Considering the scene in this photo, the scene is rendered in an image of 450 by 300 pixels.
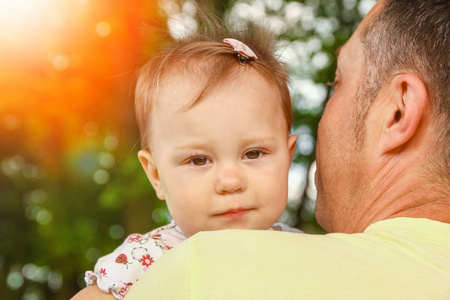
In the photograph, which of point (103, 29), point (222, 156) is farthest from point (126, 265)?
point (103, 29)

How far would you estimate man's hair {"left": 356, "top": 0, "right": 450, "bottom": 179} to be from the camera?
7.14 ft

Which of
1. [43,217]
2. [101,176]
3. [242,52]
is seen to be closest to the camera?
[242,52]

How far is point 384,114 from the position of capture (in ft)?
7.70

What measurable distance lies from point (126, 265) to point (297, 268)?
100 cm

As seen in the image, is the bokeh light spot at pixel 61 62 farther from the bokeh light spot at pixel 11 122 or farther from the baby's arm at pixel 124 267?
the baby's arm at pixel 124 267

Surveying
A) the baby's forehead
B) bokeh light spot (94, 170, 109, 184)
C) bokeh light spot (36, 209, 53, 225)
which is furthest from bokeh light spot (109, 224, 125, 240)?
the baby's forehead

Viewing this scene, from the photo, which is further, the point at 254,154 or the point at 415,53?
the point at 254,154

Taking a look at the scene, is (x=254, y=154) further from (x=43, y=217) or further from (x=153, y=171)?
(x=43, y=217)

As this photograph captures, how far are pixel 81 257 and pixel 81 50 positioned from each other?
3.80 metres

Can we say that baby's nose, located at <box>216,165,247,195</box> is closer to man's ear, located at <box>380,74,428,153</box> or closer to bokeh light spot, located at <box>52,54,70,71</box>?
man's ear, located at <box>380,74,428,153</box>

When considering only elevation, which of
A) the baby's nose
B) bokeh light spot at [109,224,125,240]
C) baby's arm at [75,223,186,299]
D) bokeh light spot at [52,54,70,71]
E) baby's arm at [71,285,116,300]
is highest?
the baby's nose

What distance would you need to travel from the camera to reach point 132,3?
8.28 m

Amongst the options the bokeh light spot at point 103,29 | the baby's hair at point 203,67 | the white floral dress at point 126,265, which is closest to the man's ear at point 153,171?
the baby's hair at point 203,67

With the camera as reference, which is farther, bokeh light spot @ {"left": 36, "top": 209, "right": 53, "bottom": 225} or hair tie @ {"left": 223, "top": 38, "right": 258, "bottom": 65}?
bokeh light spot @ {"left": 36, "top": 209, "right": 53, "bottom": 225}
